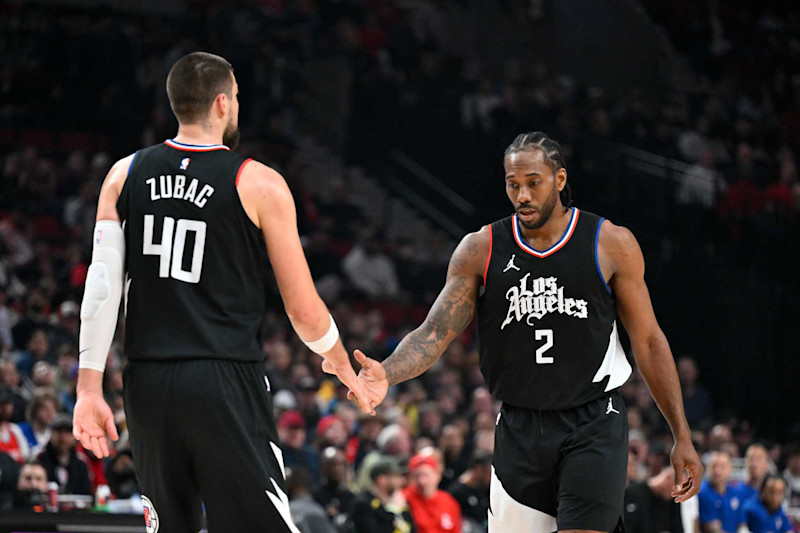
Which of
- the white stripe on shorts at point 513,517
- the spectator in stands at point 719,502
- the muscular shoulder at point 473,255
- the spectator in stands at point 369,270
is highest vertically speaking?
the muscular shoulder at point 473,255

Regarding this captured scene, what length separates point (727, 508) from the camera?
12.2 meters

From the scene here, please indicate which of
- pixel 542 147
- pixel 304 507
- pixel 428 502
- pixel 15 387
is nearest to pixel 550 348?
pixel 542 147

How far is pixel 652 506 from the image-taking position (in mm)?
11539

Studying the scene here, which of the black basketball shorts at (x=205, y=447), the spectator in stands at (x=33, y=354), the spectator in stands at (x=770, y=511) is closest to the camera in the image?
the black basketball shorts at (x=205, y=447)

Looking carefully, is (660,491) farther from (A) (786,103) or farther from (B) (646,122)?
(A) (786,103)

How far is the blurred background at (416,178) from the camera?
12.6 metres

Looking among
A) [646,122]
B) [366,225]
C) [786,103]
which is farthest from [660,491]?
[786,103]

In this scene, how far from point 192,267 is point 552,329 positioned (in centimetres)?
197

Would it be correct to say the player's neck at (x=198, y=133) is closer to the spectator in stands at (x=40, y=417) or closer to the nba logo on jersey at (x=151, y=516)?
the nba logo on jersey at (x=151, y=516)

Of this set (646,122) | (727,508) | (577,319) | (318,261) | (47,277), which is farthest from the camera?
(646,122)

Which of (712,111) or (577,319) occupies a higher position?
(712,111)

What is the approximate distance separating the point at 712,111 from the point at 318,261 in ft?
29.2

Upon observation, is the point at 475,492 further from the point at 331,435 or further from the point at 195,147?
the point at 195,147

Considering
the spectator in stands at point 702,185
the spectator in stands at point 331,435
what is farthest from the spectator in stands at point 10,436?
the spectator in stands at point 702,185
